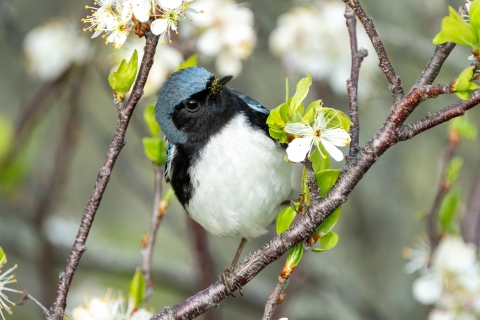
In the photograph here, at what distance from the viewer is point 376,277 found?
5.08 m

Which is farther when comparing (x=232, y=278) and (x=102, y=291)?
(x=102, y=291)

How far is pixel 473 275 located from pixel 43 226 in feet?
9.61

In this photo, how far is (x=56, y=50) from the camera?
4070 millimetres

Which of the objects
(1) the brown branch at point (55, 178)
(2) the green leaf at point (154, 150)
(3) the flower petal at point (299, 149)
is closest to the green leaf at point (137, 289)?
(2) the green leaf at point (154, 150)

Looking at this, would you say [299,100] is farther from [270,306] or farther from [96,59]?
[96,59]

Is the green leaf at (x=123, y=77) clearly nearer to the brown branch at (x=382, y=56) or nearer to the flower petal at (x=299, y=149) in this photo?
the flower petal at (x=299, y=149)

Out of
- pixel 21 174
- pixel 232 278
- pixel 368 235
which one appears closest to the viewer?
pixel 232 278

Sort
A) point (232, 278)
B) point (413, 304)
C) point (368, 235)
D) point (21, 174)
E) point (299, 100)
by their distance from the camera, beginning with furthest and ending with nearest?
point (368, 235) → point (413, 304) → point (21, 174) → point (232, 278) → point (299, 100)

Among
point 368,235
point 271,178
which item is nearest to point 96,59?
point 271,178

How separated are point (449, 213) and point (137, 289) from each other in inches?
54.2

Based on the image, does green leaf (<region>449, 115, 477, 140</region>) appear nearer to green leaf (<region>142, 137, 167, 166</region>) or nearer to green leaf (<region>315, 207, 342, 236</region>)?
green leaf (<region>315, 207, 342, 236</region>)

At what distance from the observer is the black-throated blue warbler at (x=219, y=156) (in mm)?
2596

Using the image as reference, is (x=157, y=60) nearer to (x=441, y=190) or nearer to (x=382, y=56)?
(x=441, y=190)

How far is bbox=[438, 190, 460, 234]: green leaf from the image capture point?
251cm
